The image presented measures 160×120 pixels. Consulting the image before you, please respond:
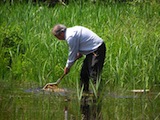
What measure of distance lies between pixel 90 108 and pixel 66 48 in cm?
341

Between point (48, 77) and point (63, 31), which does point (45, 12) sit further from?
point (63, 31)

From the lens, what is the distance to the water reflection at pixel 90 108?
768 cm

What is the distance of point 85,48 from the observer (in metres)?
9.53

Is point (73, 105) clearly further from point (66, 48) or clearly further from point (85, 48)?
point (66, 48)

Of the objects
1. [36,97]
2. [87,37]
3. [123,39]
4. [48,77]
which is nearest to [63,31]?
[87,37]

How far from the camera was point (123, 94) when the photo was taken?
9859mm

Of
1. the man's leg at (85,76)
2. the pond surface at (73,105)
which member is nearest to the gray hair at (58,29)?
the man's leg at (85,76)

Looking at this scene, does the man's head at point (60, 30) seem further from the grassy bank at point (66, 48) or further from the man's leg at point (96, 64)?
the grassy bank at point (66, 48)

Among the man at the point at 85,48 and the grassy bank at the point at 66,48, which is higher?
the man at the point at 85,48

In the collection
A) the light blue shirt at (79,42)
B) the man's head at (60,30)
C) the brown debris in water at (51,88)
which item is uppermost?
the man's head at (60,30)

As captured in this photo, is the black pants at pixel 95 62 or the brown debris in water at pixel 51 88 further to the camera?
the brown debris in water at pixel 51 88

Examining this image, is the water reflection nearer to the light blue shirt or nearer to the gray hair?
the light blue shirt

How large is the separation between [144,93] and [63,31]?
160 centimetres

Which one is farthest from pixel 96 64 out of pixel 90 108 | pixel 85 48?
pixel 90 108
